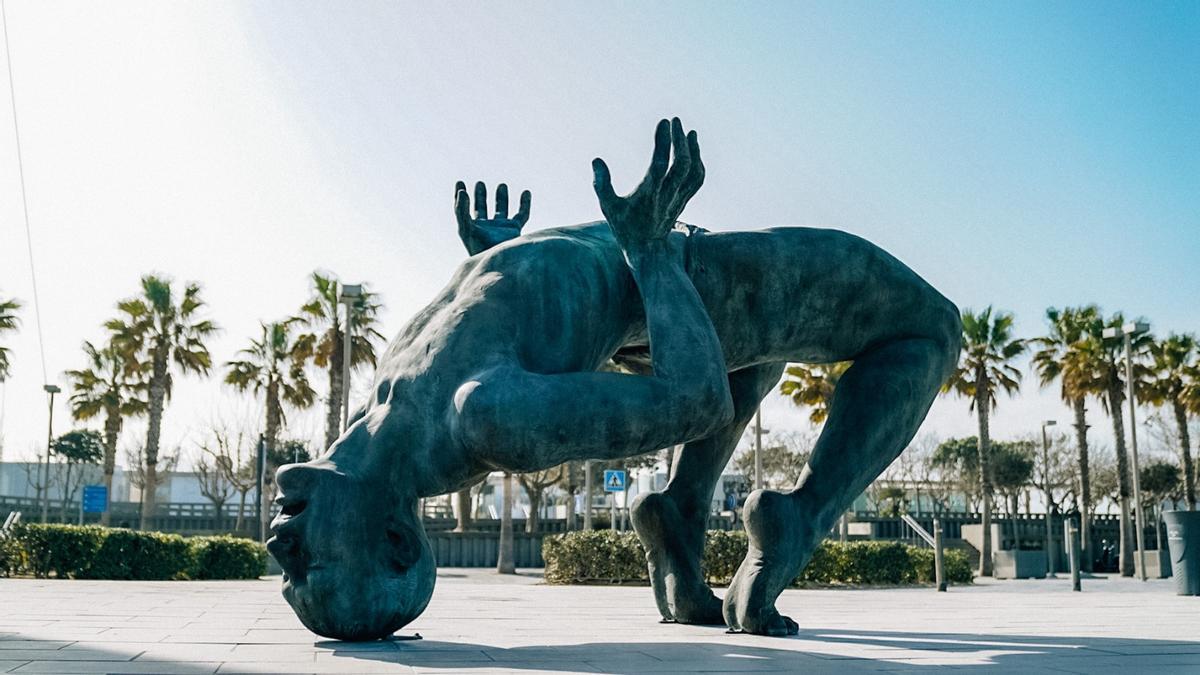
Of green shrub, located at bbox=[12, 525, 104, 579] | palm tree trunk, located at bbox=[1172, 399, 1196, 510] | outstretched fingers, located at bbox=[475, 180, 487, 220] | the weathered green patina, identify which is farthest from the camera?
palm tree trunk, located at bbox=[1172, 399, 1196, 510]

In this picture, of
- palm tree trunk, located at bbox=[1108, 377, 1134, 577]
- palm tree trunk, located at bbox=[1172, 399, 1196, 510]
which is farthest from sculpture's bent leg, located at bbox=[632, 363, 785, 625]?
palm tree trunk, located at bbox=[1172, 399, 1196, 510]

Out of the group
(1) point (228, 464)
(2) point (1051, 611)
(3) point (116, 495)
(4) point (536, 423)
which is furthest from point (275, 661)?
(3) point (116, 495)

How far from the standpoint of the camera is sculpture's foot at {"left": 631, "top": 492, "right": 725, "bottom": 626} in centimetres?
498

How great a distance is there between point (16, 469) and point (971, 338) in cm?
5145

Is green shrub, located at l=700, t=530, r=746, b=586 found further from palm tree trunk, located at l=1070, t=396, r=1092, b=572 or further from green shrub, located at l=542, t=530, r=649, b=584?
palm tree trunk, located at l=1070, t=396, r=1092, b=572

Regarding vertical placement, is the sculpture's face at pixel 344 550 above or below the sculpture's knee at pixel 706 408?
below

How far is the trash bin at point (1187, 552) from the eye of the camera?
421 inches

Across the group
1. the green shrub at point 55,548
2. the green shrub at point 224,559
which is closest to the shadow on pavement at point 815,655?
the green shrub at point 55,548

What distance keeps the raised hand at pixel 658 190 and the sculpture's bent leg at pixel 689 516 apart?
Answer: 1278 millimetres

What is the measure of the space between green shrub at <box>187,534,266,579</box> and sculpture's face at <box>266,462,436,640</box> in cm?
1472

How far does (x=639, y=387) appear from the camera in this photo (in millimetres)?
3709

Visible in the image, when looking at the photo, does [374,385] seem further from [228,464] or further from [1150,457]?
[1150,457]

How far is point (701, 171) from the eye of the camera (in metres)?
4.06

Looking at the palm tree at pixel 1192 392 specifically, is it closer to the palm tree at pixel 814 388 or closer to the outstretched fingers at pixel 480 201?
the palm tree at pixel 814 388
